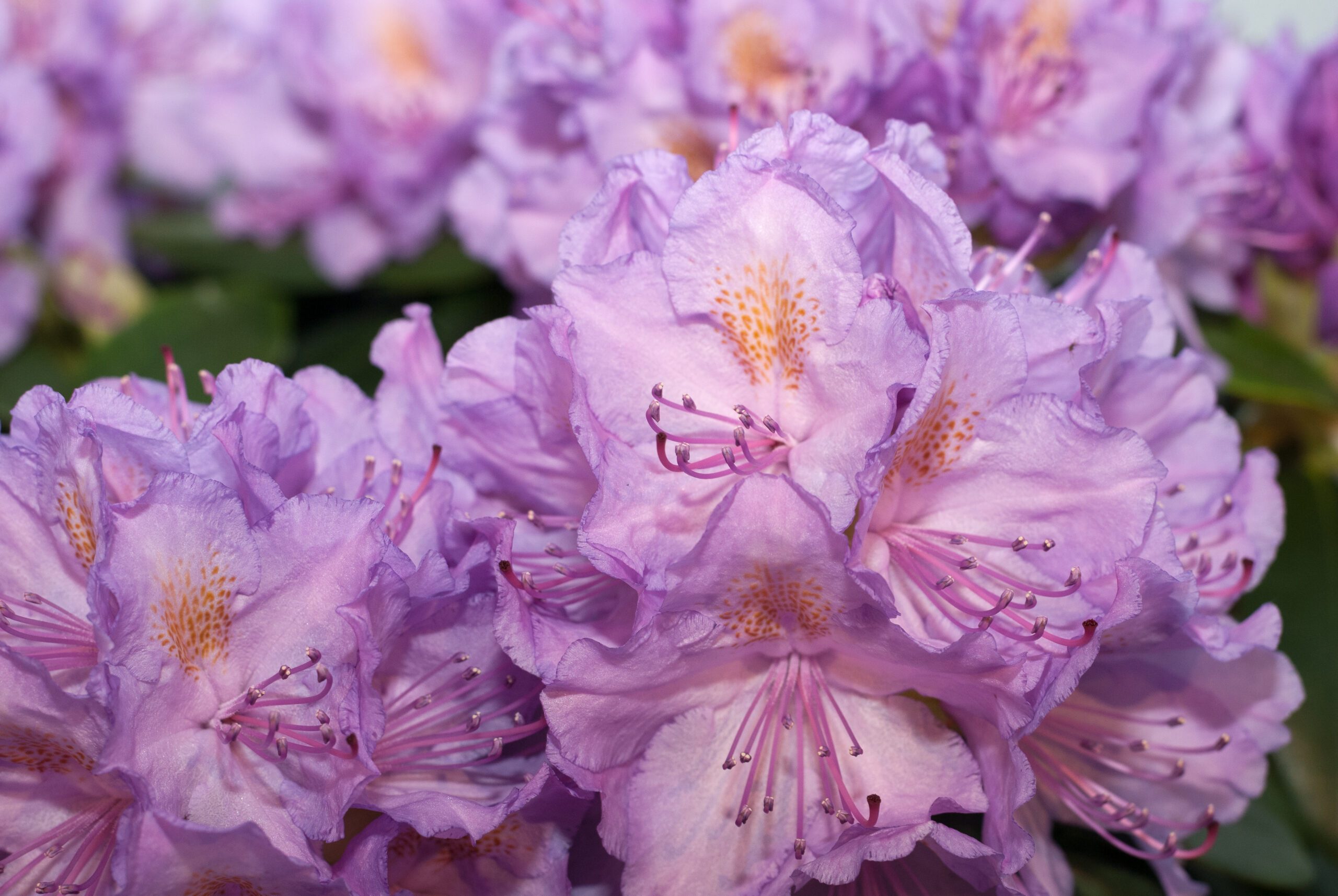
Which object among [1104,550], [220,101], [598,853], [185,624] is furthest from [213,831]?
[220,101]

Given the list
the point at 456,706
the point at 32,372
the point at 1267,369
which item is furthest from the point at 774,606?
the point at 32,372

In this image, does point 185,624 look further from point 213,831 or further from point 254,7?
point 254,7

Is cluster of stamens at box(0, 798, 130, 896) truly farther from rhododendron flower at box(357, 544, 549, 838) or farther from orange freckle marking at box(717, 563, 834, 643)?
orange freckle marking at box(717, 563, 834, 643)

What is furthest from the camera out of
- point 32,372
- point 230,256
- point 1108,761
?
point 230,256

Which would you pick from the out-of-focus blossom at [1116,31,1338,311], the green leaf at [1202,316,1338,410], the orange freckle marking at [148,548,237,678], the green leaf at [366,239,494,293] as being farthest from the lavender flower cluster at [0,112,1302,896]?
the green leaf at [366,239,494,293]

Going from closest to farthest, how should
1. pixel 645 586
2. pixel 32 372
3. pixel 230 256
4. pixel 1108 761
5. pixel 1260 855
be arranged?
1. pixel 645 586
2. pixel 1108 761
3. pixel 1260 855
4. pixel 32 372
5. pixel 230 256

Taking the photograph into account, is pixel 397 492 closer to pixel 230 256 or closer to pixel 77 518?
pixel 77 518
